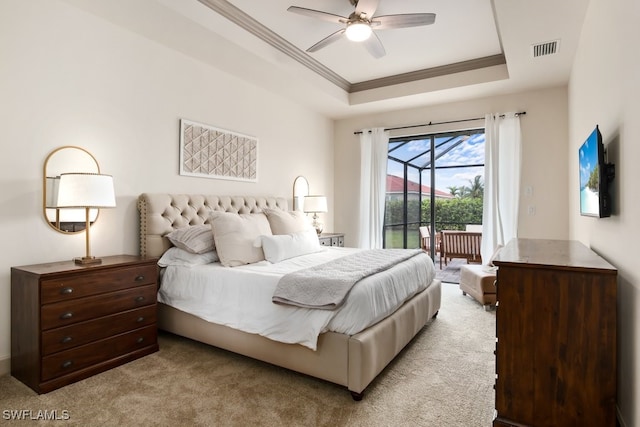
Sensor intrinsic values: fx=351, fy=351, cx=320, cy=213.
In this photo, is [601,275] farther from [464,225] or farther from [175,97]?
[464,225]

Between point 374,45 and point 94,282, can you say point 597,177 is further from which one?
point 94,282

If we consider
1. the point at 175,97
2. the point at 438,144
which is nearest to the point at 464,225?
the point at 438,144

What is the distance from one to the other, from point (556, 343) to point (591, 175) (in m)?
1.21

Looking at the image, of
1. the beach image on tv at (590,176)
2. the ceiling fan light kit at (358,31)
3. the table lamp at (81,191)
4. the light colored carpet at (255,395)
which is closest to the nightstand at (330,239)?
the light colored carpet at (255,395)

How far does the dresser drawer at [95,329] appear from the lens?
222 centimetres

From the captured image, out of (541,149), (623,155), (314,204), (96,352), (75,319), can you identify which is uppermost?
(541,149)

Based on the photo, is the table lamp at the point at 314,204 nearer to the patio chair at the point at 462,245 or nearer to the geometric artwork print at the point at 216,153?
the geometric artwork print at the point at 216,153

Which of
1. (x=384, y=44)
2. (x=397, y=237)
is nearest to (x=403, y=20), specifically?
(x=384, y=44)

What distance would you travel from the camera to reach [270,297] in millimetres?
2402

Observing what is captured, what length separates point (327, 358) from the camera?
2.18 meters

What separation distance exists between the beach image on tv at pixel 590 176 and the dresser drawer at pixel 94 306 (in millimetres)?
3156

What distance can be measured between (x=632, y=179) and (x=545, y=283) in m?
0.60

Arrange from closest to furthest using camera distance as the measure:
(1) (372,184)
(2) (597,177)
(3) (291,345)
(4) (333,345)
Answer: (2) (597,177) < (4) (333,345) < (3) (291,345) < (1) (372,184)

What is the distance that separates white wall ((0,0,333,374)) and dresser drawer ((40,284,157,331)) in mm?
478
